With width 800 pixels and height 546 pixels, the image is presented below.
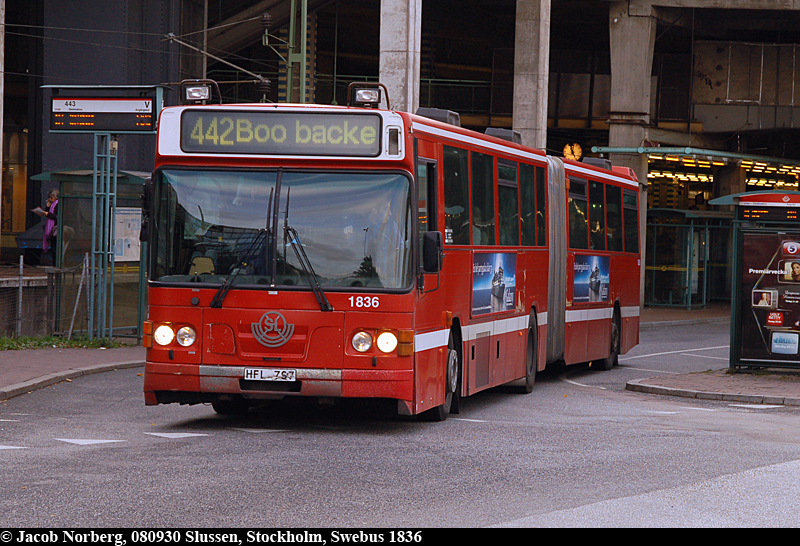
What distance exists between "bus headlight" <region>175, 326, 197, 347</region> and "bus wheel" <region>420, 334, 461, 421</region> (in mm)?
2474

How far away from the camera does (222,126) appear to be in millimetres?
10508

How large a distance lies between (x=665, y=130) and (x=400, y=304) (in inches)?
1211

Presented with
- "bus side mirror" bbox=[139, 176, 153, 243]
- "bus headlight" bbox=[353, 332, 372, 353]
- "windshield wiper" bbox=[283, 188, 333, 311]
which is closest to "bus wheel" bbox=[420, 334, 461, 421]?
"bus headlight" bbox=[353, 332, 372, 353]

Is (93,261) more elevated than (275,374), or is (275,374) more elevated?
(93,261)

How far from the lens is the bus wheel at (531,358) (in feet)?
48.8

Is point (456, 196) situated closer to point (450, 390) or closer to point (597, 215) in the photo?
point (450, 390)

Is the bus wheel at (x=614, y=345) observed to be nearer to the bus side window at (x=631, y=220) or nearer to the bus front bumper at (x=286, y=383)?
the bus side window at (x=631, y=220)

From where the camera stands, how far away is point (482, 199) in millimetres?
12594

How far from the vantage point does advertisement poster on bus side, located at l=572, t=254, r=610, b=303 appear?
56.9 feet

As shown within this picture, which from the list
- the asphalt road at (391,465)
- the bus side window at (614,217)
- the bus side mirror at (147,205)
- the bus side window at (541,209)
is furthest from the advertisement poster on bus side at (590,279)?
the bus side mirror at (147,205)

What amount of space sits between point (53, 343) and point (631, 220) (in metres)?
9.82

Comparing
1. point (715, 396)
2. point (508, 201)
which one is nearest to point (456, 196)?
point (508, 201)

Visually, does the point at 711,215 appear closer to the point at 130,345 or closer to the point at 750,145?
the point at 750,145

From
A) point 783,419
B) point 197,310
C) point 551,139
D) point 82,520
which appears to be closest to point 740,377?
point 783,419
